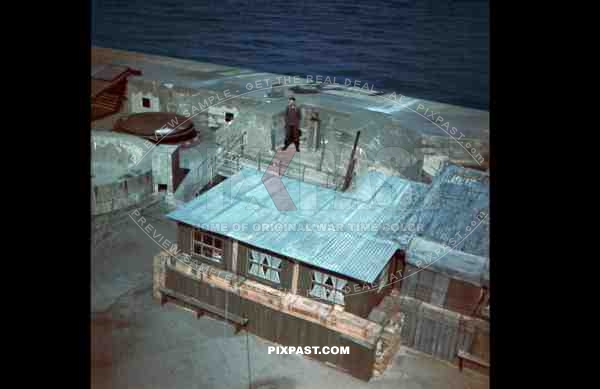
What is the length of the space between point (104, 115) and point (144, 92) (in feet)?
3.04

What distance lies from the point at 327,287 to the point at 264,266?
805 millimetres

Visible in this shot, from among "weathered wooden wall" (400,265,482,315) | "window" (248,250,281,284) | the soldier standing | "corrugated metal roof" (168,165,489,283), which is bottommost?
"weathered wooden wall" (400,265,482,315)

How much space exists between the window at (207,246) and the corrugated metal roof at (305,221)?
0.72ft

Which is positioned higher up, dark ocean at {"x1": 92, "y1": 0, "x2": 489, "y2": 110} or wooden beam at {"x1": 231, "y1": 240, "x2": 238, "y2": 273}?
dark ocean at {"x1": 92, "y1": 0, "x2": 489, "y2": 110}

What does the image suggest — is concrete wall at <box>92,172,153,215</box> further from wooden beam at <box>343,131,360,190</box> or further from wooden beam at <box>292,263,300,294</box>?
wooden beam at <box>343,131,360,190</box>

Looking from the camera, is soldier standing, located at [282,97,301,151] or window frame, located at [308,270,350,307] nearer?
window frame, located at [308,270,350,307]

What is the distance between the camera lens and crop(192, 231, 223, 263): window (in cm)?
614

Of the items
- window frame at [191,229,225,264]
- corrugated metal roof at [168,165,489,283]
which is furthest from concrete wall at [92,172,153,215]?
window frame at [191,229,225,264]

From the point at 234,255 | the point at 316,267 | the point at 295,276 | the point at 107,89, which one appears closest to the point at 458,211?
the point at 316,267

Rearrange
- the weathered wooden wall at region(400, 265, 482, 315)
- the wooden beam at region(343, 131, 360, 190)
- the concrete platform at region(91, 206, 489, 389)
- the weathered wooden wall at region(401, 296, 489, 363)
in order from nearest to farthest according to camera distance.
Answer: the concrete platform at region(91, 206, 489, 389) → the weathered wooden wall at region(401, 296, 489, 363) → the weathered wooden wall at region(400, 265, 482, 315) → the wooden beam at region(343, 131, 360, 190)

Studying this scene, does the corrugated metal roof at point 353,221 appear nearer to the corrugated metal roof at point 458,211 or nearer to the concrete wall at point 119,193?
the corrugated metal roof at point 458,211

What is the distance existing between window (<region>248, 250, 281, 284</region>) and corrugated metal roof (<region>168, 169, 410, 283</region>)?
0.21 meters

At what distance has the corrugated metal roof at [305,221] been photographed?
5543 millimetres

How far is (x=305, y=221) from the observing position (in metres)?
6.01
